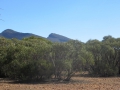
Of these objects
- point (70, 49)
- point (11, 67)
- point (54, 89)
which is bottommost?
point (54, 89)

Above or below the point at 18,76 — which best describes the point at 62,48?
above

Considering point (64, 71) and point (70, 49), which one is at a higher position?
point (70, 49)

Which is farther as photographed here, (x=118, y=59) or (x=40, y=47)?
(x=118, y=59)

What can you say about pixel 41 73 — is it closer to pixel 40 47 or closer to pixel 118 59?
pixel 40 47

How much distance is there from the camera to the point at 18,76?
18.9 m

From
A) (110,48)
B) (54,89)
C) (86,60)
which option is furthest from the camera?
(110,48)

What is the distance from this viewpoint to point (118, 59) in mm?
26438

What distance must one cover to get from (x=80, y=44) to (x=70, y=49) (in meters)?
1.11

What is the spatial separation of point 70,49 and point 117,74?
981 centimetres

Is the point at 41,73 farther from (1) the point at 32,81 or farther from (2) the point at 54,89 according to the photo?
(2) the point at 54,89

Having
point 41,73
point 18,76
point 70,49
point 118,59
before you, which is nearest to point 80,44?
point 70,49

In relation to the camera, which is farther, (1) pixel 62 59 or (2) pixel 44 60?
(1) pixel 62 59

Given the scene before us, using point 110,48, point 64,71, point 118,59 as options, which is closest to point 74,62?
point 64,71

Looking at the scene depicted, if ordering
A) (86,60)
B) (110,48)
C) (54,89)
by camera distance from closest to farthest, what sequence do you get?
(54,89), (86,60), (110,48)
